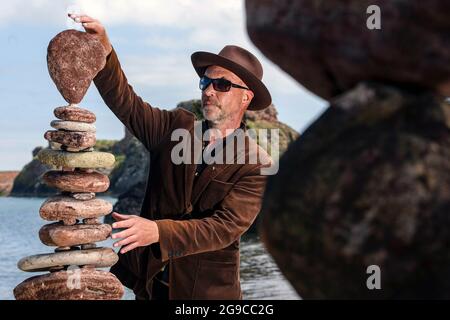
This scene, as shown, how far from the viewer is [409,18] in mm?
4109

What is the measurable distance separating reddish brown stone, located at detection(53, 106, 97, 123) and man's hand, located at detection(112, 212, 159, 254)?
1712 mm

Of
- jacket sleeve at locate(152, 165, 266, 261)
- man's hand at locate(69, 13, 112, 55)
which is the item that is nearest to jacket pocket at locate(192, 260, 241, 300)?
jacket sleeve at locate(152, 165, 266, 261)

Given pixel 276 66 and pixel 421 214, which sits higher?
pixel 276 66

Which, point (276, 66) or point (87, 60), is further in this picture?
point (87, 60)

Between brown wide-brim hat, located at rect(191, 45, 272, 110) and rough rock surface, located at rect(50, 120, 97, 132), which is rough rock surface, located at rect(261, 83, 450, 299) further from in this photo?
rough rock surface, located at rect(50, 120, 97, 132)

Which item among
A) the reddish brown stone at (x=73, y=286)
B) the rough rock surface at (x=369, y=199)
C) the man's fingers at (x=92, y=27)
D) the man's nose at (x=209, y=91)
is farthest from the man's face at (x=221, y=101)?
the rough rock surface at (x=369, y=199)

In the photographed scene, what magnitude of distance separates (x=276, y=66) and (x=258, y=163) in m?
3.23

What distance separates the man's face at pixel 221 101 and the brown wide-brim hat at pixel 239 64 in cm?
6

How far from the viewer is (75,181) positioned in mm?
8242

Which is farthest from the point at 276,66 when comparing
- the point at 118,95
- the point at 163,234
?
the point at 118,95

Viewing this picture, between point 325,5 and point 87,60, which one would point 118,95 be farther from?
point 325,5

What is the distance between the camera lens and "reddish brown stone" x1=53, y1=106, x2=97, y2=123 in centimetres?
820

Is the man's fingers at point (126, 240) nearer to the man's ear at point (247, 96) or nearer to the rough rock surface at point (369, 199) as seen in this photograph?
the man's ear at point (247, 96)
